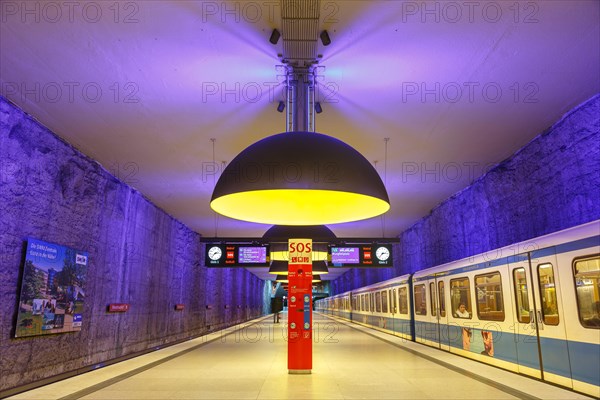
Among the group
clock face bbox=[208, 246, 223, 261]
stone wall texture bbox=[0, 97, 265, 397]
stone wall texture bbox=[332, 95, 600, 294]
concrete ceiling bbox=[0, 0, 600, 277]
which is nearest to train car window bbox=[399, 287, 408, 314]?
stone wall texture bbox=[332, 95, 600, 294]

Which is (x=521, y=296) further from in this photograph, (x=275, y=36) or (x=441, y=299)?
(x=275, y=36)

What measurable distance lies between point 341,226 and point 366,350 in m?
6.25

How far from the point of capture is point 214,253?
14.2 meters

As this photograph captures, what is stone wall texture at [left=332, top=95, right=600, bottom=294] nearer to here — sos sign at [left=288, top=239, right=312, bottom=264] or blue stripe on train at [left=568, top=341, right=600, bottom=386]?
blue stripe on train at [left=568, top=341, right=600, bottom=386]

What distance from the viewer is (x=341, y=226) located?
692 inches

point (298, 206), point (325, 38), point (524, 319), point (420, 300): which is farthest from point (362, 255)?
point (325, 38)

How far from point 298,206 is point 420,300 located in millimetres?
10367

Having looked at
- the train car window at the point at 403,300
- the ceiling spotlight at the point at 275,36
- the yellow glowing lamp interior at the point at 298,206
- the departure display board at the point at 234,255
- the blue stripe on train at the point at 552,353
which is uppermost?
the ceiling spotlight at the point at 275,36

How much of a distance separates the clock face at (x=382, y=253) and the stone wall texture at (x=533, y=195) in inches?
68.0

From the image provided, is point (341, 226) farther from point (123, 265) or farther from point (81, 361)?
point (81, 361)

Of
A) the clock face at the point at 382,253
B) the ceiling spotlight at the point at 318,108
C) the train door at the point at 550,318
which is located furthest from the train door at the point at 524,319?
the clock face at the point at 382,253

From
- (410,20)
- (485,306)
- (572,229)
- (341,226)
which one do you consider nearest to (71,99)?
(410,20)

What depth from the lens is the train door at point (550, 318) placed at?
250 inches

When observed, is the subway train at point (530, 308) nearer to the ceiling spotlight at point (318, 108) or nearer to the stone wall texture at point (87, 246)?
the ceiling spotlight at point (318, 108)
